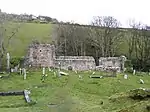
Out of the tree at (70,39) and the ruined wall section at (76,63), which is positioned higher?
the tree at (70,39)

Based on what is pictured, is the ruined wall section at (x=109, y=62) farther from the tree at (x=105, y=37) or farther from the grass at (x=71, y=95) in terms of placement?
the tree at (x=105, y=37)

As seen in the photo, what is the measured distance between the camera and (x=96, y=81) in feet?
104

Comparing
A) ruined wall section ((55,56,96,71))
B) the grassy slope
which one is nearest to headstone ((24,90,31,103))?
ruined wall section ((55,56,96,71))

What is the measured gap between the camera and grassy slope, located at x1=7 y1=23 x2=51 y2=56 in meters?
67.2

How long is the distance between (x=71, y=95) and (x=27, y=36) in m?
50.4

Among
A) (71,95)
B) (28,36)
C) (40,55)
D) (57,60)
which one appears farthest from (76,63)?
(28,36)

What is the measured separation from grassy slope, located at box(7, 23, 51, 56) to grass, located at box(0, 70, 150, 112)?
3225 centimetres

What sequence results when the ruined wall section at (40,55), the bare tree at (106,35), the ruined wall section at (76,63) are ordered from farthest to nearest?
the bare tree at (106,35) < the ruined wall section at (76,63) < the ruined wall section at (40,55)

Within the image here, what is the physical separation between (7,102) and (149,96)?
10514 mm

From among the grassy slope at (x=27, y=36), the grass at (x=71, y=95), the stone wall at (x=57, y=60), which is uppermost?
the grassy slope at (x=27, y=36)

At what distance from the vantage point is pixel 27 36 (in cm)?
7369

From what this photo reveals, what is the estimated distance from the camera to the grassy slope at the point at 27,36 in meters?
67.2

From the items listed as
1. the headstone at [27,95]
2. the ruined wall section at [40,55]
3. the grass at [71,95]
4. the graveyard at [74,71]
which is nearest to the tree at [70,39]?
the graveyard at [74,71]

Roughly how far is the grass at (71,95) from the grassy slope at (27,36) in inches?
1270
